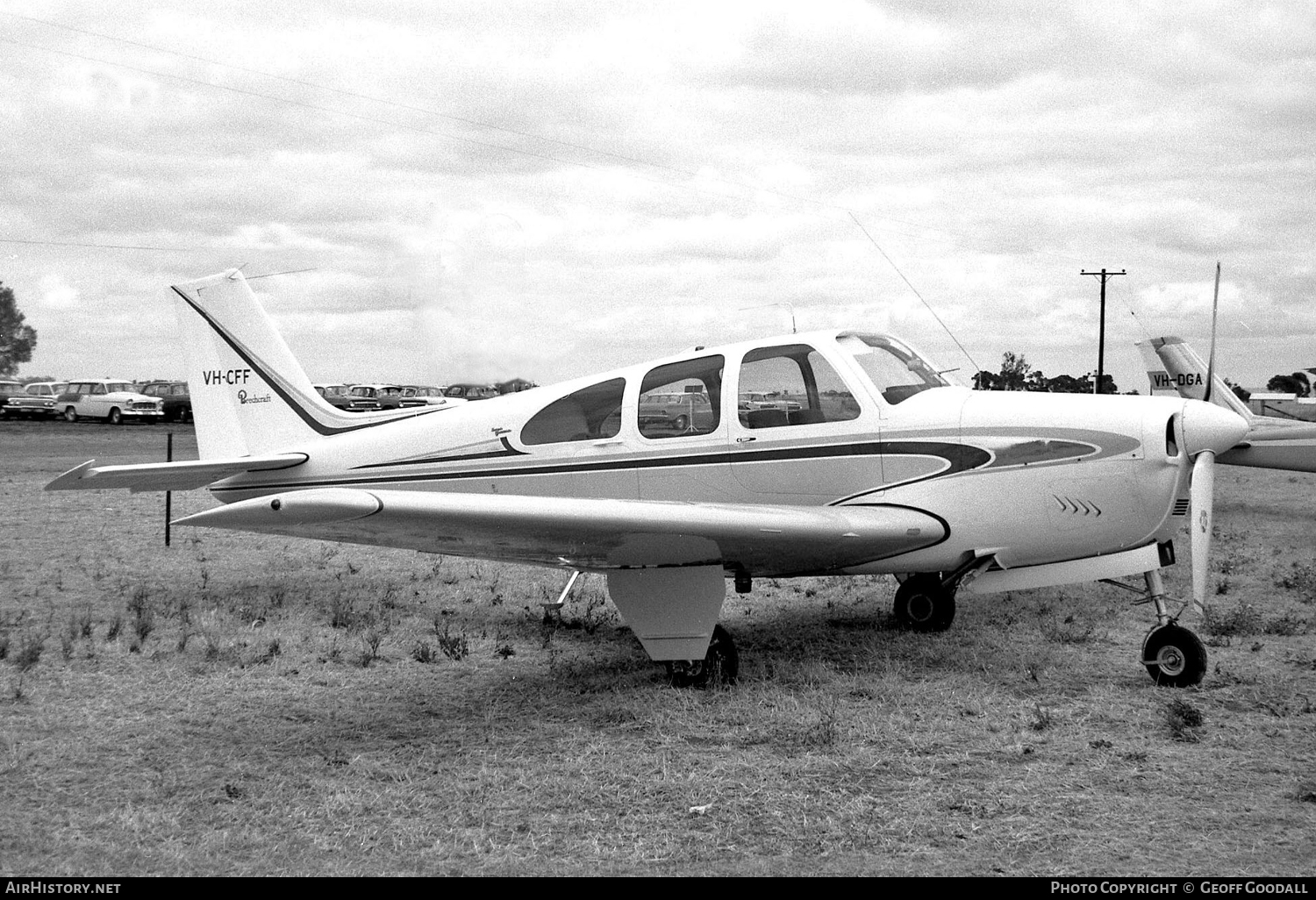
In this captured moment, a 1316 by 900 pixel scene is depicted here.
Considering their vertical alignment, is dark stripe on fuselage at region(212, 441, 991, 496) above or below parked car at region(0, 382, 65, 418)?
below

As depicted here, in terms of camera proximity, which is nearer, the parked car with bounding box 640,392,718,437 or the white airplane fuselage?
the white airplane fuselage

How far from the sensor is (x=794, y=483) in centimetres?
723

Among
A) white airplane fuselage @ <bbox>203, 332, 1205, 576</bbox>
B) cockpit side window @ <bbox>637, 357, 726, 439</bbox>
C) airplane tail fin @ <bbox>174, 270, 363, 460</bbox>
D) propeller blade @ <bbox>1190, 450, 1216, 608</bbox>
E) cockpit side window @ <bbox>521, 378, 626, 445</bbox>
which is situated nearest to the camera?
propeller blade @ <bbox>1190, 450, 1216, 608</bbox>

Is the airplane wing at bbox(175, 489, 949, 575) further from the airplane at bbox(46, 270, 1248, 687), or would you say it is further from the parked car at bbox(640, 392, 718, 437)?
the parked car at bbox(640, 392, 718, 437)

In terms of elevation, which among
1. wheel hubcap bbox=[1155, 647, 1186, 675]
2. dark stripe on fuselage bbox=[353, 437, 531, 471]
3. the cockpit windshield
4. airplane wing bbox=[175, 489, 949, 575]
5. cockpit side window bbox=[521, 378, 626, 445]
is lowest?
wheel hubcap bbox=[1155, 647, 1186, 675]

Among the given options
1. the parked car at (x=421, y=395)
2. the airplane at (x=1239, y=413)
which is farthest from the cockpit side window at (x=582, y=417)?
the parked car at (x=421, y=395)

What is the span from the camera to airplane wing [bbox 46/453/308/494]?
23.8 ft

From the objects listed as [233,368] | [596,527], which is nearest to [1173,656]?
[596,527]

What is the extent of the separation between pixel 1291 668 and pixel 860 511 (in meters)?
2.91

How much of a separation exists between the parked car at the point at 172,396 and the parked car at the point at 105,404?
426 millimetres

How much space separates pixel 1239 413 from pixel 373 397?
41719 mm

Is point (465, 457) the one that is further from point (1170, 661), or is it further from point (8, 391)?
point (8, 391)

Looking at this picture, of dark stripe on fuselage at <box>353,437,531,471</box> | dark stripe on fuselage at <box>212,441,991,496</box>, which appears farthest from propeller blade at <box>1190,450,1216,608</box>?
dark stripe on fuselage at <box>353,437,531,471</box>

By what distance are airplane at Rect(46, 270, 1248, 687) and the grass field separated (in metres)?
0.65
